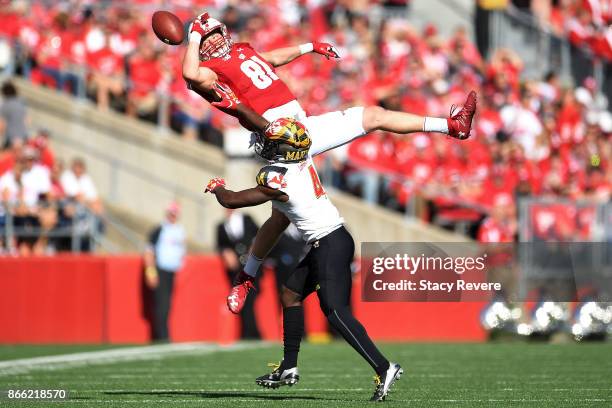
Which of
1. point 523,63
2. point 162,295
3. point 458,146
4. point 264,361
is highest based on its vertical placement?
point 523,63

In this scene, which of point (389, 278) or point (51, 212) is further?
point (51, 212)

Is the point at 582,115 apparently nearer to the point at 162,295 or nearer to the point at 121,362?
the point at 162,295

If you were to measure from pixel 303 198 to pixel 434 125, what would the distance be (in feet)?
3.88

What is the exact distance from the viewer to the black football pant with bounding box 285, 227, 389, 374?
32.8 feet

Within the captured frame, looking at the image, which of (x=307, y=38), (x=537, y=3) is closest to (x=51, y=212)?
(x=307, y=38)

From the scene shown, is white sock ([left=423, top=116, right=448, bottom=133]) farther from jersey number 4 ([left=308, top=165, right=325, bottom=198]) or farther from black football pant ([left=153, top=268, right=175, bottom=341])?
black football pant ([left=153, top=268, right=175, bottom=341])

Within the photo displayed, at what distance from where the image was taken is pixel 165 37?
414 inches

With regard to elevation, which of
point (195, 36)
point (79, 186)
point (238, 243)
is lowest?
point (238, 243)

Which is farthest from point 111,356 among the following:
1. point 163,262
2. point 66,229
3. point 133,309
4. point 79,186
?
point 79,186

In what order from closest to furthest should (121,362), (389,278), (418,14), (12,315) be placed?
(389,278) → (121,362) → (12,315) → (418,14)

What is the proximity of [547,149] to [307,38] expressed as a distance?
451cm

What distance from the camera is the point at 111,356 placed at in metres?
15.4

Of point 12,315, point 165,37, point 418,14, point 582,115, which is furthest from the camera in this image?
point 418,14

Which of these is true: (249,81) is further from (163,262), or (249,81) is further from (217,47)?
(163,262)
